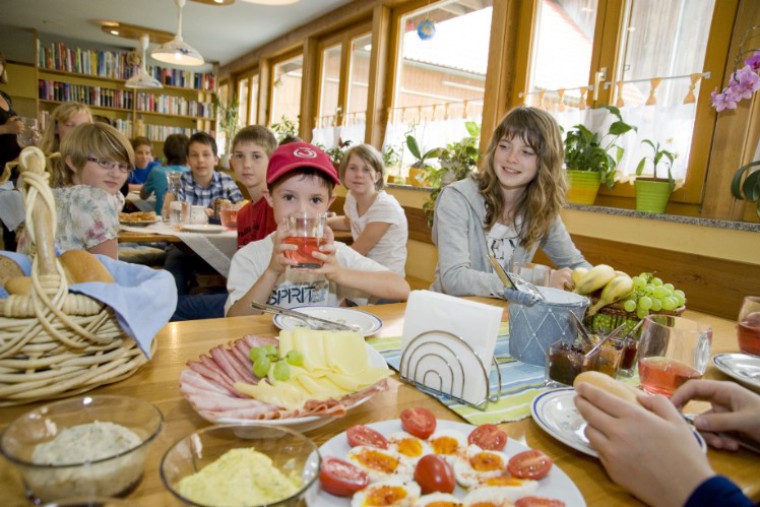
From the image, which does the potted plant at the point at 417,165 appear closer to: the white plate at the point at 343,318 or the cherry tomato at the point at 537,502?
the white plate at the point at 343,318

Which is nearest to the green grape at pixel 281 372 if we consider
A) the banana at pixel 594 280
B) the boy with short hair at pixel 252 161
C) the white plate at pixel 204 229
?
the banana at pixel 594 280

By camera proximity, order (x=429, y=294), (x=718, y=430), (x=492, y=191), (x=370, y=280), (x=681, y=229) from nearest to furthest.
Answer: (x=718, y=430) → (x=429, y=294) → (x=370, y=280) → (x=492, y=191) → (x=681, y=229)

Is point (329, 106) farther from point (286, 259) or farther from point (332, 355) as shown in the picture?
point (332, 355)

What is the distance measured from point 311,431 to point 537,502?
317mm

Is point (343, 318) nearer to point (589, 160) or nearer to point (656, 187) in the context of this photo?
point (656, 187)

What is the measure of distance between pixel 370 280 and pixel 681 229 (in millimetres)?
1834

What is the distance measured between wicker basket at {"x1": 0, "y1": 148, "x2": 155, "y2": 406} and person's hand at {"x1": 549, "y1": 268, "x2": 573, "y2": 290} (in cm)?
102

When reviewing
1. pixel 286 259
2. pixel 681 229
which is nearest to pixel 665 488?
pixel 286 259

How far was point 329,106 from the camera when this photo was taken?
6.30 meters

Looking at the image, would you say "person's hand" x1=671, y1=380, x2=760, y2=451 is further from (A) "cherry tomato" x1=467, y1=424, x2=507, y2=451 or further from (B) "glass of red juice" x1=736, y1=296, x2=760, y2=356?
(B) "glass of red juice" x1=736, y1=296, x2=760, y2=356

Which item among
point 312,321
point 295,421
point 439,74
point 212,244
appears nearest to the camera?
point 295,421

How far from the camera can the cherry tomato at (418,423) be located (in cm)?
66

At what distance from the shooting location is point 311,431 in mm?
695

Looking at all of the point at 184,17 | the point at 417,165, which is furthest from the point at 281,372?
the point at 184,17
